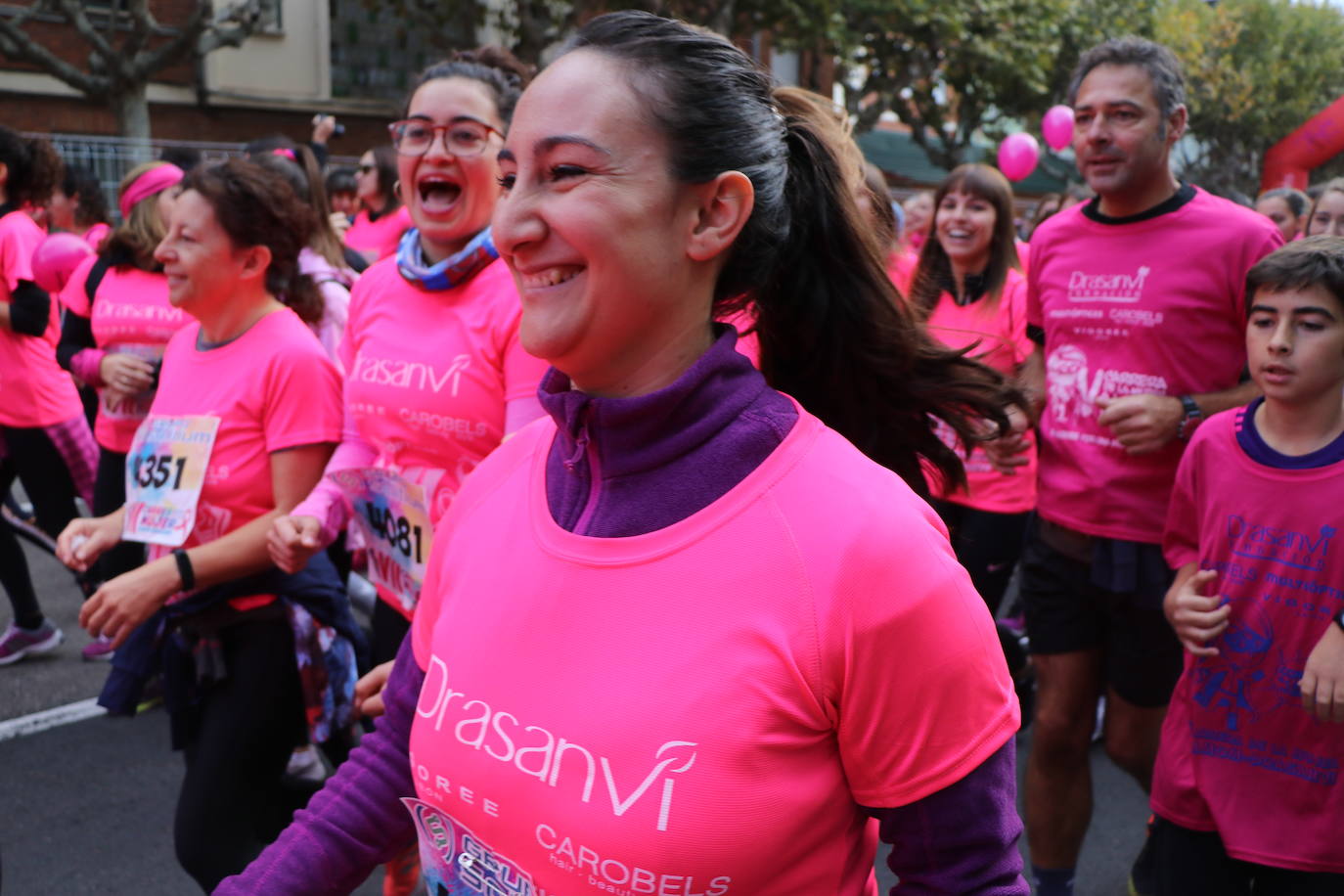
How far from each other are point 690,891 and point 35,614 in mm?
5131

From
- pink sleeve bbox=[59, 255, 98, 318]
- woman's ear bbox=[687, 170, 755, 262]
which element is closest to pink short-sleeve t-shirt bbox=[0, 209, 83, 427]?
pink sleeve bbox=[59, 255, 98, 318]

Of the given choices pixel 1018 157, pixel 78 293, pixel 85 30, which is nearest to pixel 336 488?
pixel 78 293

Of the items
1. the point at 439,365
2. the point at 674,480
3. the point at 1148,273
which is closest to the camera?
the point at 674,480

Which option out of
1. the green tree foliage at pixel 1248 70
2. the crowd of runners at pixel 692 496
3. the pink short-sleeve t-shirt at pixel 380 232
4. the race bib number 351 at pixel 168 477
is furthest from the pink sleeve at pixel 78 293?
the green tree foliage at pixel 1248 70

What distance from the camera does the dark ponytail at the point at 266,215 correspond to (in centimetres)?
309

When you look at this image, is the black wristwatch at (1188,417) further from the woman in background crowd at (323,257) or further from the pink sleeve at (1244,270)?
the woman in background crowd at (323,257)

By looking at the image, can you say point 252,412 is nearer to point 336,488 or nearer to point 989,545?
point 336,488

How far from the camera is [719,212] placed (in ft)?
4.47

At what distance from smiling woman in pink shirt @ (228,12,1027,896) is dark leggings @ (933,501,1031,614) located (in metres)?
3.21

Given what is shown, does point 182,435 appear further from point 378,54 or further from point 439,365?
point 378,54

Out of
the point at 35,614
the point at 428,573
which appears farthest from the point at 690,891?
the point at 35,614

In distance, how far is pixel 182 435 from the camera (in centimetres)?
290

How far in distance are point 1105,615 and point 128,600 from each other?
2.44 meters

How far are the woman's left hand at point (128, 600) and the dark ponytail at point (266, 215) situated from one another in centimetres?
84
